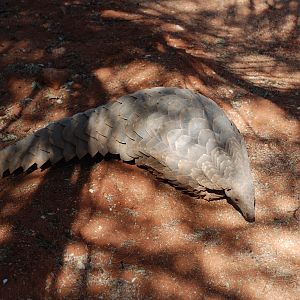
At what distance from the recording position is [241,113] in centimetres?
494

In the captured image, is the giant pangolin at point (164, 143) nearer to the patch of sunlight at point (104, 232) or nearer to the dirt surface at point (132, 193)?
the dirt surface at point (132, 193)

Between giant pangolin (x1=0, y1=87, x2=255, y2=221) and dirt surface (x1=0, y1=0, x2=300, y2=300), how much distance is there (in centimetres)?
14

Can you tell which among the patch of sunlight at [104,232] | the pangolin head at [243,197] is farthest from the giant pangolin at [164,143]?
the patch of sunlight at [104,232]

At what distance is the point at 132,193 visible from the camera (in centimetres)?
394

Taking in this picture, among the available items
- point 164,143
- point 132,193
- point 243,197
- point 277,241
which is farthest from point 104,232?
point 277,241

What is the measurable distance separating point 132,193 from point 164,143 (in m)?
0.49

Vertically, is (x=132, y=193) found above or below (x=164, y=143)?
below

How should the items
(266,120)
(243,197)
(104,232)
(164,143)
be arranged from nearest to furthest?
(104,232)
(243,197)
(164,143)
(266,120)

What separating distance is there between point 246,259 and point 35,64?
341cm

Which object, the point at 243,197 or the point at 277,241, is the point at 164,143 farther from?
the point at 277,241

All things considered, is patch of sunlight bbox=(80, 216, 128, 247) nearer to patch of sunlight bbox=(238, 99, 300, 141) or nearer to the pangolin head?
the pangolin head

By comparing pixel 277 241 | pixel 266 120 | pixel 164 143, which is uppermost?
pixel 164 143

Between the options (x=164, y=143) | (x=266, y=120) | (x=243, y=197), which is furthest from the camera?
(x=266, y=120)

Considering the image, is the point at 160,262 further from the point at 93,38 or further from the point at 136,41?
the point at 93,38
